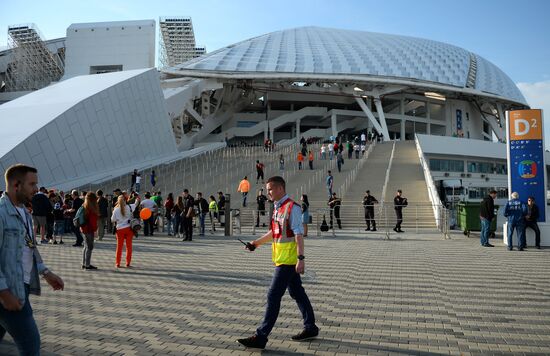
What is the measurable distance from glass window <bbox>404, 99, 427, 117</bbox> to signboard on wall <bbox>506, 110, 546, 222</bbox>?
47.7 m

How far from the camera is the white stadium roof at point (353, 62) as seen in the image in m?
46.2

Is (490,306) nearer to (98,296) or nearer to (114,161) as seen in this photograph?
(98,296)

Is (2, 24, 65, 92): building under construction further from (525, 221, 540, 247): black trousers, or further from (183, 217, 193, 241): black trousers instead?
(525, 221, 540, 247): black trousers

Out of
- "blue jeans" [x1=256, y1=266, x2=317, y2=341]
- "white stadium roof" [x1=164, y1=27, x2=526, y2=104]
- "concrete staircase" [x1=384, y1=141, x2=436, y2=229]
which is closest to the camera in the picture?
"blue jeans" [x1=256, y1=266, x2=317, y2=341]

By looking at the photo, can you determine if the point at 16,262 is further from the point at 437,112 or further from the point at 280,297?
the point at 437,112

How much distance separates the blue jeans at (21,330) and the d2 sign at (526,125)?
12.4 meters

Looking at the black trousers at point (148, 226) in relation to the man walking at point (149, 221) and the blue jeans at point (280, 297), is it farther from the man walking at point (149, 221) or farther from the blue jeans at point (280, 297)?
the blue jeans at point (280, 297)

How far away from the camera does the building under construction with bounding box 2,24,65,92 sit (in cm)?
5356

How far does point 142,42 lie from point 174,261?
161 feet

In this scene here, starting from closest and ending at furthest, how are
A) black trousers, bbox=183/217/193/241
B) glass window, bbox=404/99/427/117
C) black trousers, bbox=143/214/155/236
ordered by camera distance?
black trousers, bbox=183/217/193/241, black trousers, bbox=143/214/155/236, glass window, bbox=404/99/427/117

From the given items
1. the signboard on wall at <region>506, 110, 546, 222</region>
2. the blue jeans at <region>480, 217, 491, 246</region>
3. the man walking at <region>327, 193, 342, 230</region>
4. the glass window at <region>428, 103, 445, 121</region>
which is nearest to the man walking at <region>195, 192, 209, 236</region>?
the man walking at <region>327, 193, 342, 230</region>

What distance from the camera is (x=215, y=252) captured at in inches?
411

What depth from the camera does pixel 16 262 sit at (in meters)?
2.74

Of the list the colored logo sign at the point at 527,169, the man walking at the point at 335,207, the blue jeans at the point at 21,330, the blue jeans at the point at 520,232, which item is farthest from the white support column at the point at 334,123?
the blue jeans at the point at 21,330
